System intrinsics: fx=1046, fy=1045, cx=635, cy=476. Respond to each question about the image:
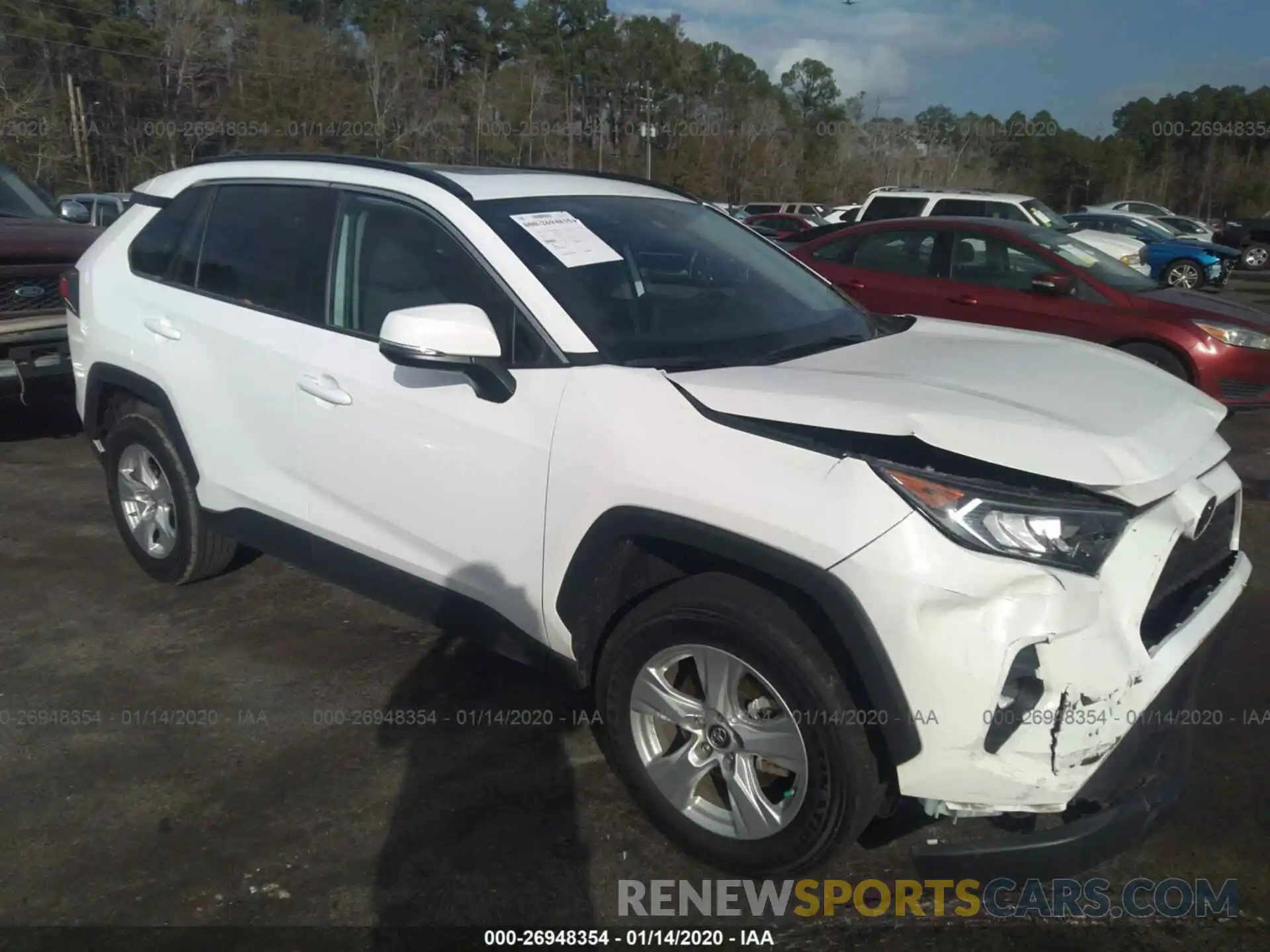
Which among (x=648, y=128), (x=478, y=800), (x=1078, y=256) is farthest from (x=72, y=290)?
(x=648, y=128)

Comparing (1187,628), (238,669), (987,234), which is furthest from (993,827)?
(987,234)

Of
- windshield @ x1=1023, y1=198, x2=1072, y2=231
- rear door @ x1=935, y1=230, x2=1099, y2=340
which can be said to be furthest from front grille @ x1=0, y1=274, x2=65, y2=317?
windshield @ x1=1023, y1=198, x2=1072, y2=231

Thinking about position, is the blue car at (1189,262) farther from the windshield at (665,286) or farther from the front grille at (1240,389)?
the windshield at (665,286)

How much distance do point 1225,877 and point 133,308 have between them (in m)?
4.38

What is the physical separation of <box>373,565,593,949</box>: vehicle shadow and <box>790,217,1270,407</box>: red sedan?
18.7 ft

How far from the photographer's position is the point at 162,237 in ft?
14.5

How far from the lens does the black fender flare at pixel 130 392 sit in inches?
165

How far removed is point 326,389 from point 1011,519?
221 cm

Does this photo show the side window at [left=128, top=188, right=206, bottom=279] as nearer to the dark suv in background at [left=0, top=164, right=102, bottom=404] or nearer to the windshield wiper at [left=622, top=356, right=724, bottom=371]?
the dark suv in background at [left=0, top=164, right=102, bottom=404]

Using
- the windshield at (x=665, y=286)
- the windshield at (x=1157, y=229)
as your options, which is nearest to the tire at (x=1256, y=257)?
the windshield at (x=1157, y=229)

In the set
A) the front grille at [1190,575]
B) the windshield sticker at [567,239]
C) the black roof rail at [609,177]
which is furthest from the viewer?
the black roof rail at [609,177]

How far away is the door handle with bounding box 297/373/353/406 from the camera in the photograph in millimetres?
3408

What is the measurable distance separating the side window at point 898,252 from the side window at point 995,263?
26cm

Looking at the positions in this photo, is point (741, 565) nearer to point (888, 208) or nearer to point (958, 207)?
point (958, 207)
